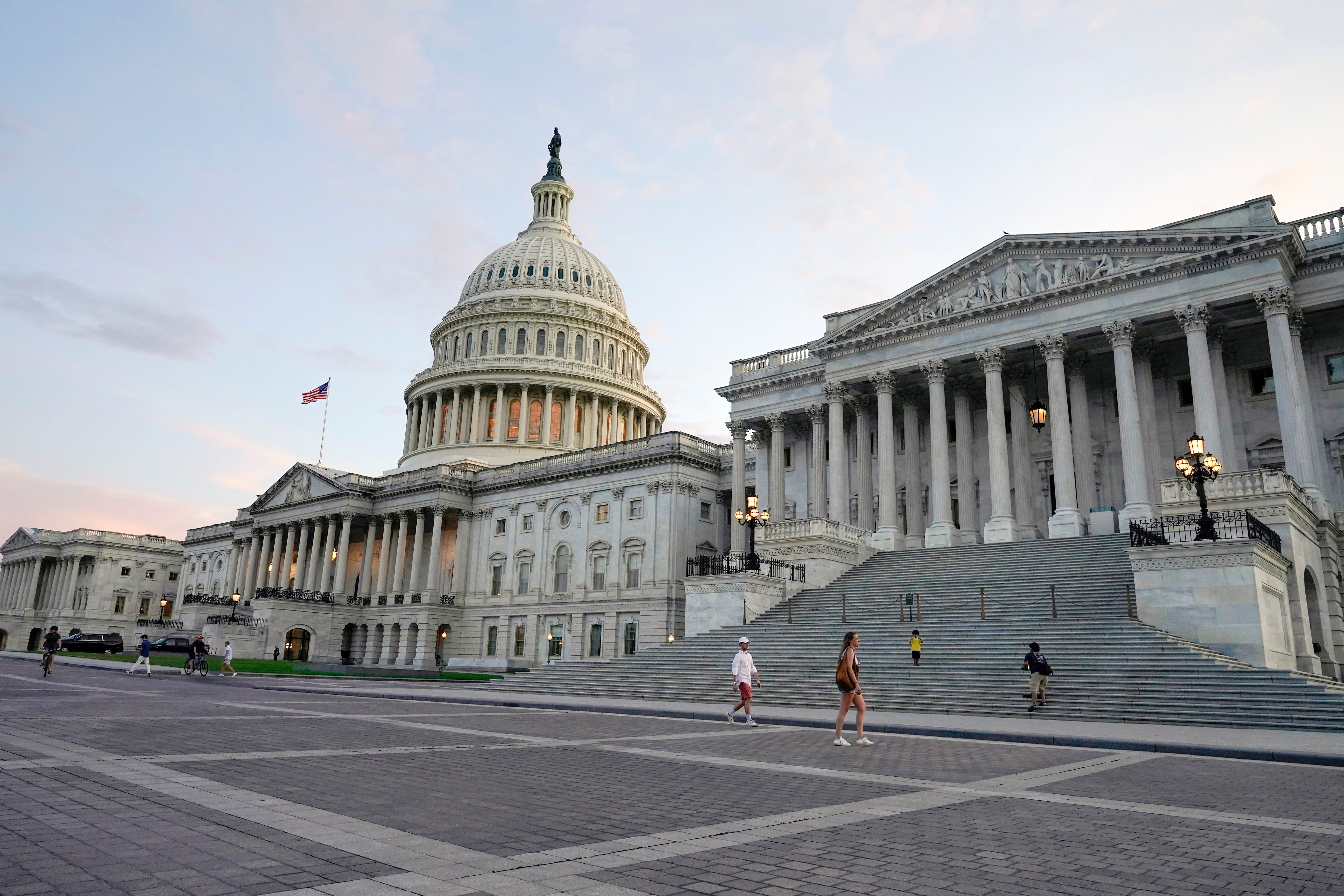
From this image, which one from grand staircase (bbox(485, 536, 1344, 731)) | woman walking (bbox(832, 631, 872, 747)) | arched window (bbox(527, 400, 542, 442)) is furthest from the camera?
arched window (bbox(527, 400, 542, 442))

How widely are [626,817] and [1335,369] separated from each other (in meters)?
41.9

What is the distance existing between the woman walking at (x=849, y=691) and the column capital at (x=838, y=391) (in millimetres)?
33025

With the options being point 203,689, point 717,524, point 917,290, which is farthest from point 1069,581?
point 717,524

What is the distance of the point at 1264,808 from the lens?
9430 mm

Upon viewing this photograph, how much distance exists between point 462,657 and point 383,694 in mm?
44142

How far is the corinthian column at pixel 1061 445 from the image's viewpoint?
3888 cm

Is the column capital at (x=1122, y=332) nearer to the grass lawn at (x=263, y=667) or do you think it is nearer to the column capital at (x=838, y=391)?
the column capital at (x=838, y=391)

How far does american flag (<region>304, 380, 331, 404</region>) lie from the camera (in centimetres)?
7938

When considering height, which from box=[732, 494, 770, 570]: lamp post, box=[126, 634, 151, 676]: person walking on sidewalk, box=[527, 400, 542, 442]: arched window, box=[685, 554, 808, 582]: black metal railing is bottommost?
box=[126, 634, 151, 676]: person walking on sidewalk

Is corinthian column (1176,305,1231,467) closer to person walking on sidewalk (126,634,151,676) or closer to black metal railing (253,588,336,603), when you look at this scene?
person walking on sidewalk (126,634,151,676)

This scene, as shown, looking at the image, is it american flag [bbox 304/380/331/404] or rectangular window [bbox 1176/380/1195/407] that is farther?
american flag [bbox 304/380/331/404]

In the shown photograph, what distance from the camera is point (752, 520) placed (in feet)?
117

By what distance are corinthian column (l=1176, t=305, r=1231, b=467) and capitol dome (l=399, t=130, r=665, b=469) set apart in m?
61.9

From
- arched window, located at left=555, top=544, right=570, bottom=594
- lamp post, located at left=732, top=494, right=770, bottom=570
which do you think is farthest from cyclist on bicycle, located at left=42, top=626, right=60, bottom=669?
arched window, located at left=555, top=544, right=570, bottom=594
